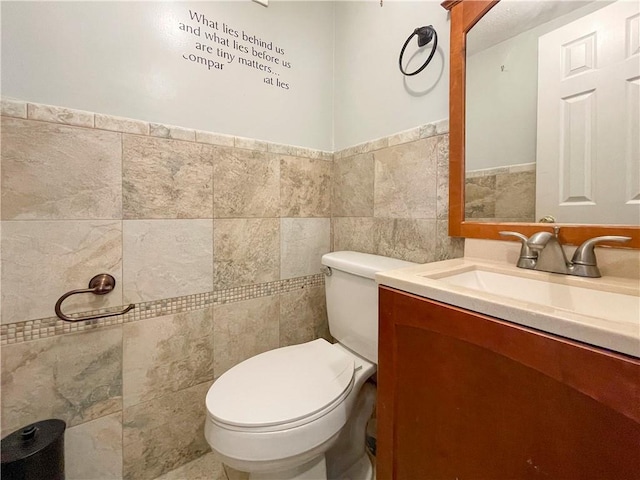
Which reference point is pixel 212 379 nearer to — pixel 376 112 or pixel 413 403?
pixel 413 403

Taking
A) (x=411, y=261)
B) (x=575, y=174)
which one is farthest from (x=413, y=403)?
(x=575, y=174)

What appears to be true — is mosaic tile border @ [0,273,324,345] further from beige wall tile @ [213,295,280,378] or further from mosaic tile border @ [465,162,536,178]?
mosaic tile border @ [465,162,536,178]

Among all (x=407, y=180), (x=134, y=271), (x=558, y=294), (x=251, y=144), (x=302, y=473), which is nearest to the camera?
(x=558, y=294)

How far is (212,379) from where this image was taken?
112 cm

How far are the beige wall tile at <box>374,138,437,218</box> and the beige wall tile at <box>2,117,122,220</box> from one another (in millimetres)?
1011

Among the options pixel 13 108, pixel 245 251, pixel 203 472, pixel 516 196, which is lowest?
pixel 203 472

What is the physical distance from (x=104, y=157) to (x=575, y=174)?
1.43 metres

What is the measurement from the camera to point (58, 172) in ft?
2.72

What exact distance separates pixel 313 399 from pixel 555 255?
0.77 meters

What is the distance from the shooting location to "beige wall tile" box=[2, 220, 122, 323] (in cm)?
78

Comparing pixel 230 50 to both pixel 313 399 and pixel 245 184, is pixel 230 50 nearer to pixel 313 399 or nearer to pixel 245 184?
pixel 245 184

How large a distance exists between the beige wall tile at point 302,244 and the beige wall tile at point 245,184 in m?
0.12

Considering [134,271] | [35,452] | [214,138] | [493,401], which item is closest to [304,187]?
[214,138]

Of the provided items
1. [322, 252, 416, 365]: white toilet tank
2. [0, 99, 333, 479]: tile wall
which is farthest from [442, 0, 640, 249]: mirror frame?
[0, 99, 333, 479]: tile wall
